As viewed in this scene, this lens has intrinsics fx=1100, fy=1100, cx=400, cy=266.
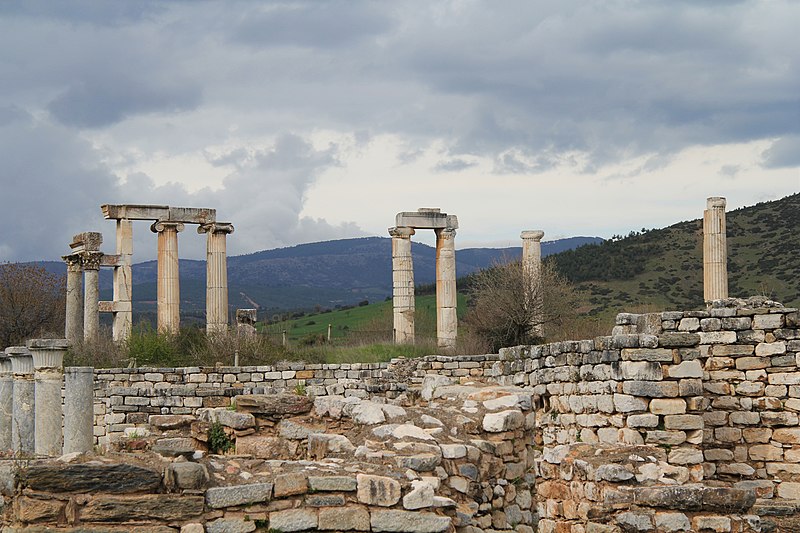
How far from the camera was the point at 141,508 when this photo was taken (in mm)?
7801

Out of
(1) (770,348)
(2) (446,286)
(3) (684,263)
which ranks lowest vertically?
(1) (770,348)

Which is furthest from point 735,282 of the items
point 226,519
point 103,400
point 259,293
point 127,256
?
point 259,293

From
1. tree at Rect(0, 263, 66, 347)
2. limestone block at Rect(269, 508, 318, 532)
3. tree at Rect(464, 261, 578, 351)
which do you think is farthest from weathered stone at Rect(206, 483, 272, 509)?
tree at Rect(0, 263, 66, 347)

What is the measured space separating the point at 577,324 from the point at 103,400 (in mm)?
15224

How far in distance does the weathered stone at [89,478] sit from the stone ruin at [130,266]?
2776cm

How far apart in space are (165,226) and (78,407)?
51.7 ft

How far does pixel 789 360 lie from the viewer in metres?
Result: 13.2

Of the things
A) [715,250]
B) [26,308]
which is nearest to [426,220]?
[715,250]

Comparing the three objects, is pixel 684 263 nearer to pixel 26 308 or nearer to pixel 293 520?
pixel 26 308

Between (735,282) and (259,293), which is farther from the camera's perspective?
(259,293)

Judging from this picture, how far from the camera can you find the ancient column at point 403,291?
36.6 metres

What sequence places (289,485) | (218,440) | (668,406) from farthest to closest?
(218,440), (668,406), (289,485)

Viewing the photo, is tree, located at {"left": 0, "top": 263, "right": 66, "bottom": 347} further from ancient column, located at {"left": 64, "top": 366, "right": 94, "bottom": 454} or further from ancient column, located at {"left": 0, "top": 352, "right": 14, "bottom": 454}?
ancient column, located at {"left": 64, "top": 366, "right": 94, "bottom": 454}

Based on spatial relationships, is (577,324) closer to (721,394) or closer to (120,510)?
(721,394)
